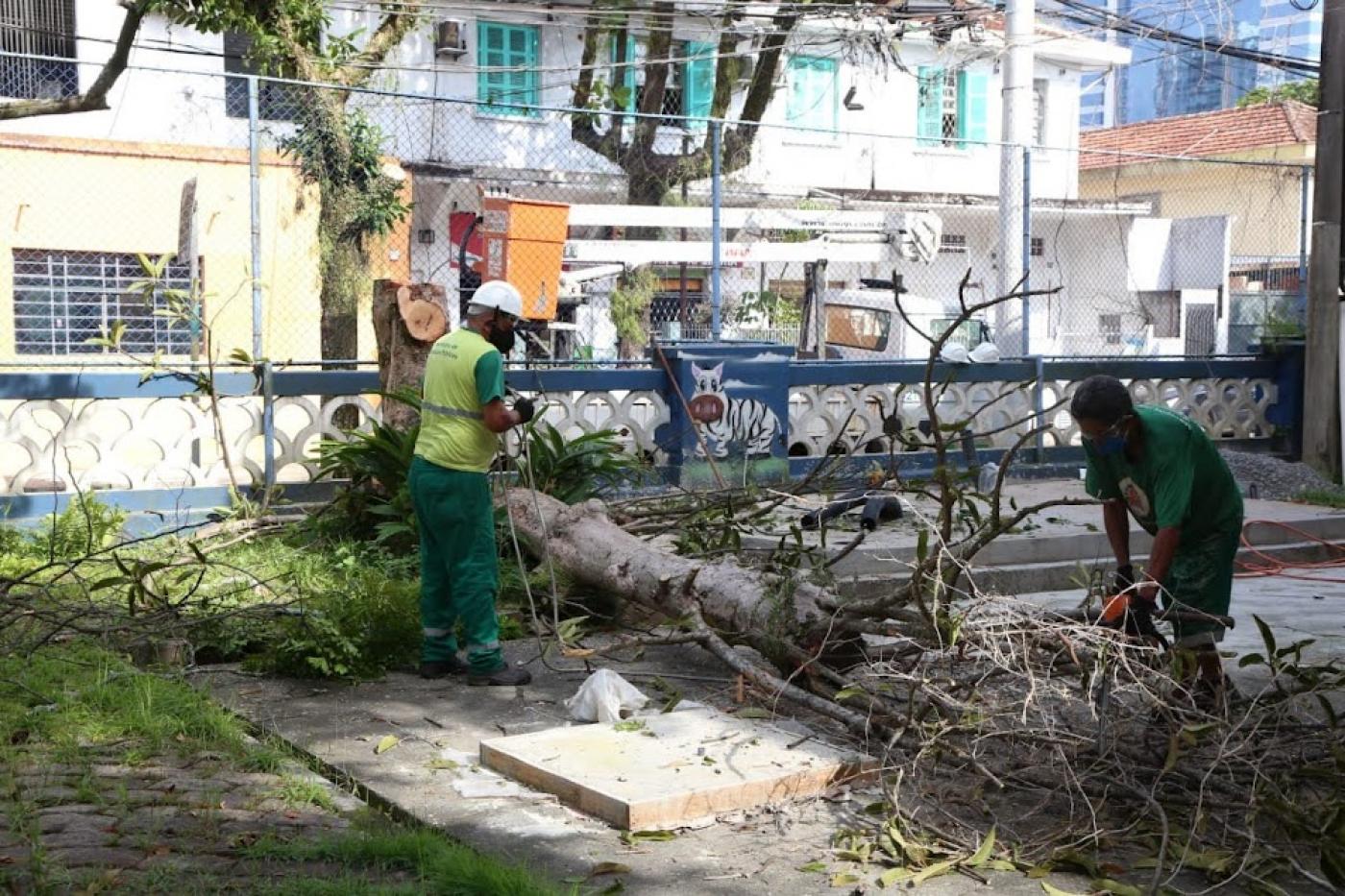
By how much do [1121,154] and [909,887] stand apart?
11.5 m

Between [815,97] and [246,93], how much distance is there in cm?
1304

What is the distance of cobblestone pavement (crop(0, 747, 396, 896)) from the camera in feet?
13.9

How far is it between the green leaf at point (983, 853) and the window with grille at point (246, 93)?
11.0m

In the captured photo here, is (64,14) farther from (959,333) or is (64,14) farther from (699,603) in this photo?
(699,603)

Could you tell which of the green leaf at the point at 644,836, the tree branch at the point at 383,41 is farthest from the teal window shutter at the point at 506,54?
the green leaf at the point at 644,836

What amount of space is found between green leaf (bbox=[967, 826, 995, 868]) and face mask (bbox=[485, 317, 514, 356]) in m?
3.42

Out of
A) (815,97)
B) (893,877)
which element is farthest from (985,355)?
(815,97)

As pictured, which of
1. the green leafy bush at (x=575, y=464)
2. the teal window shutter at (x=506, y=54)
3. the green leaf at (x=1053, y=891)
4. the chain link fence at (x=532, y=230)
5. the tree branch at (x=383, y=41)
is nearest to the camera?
the green leaf at (x=1053, y=891)

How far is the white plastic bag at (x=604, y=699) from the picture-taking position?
6.14m

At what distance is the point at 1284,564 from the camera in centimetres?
1104

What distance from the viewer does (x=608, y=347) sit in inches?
820

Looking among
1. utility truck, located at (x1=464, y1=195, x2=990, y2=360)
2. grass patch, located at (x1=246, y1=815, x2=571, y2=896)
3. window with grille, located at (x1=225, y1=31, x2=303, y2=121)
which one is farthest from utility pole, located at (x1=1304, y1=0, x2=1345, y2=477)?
grass patch, located at (x1=246, y1=815, x2=571, y2=896)

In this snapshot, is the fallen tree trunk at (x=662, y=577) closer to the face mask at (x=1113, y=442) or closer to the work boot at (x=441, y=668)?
the work boot at (x=441, y=668)

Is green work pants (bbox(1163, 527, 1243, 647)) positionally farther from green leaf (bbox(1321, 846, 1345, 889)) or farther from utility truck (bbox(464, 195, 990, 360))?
utility truck (bbox(464, 195, 990, 360))
